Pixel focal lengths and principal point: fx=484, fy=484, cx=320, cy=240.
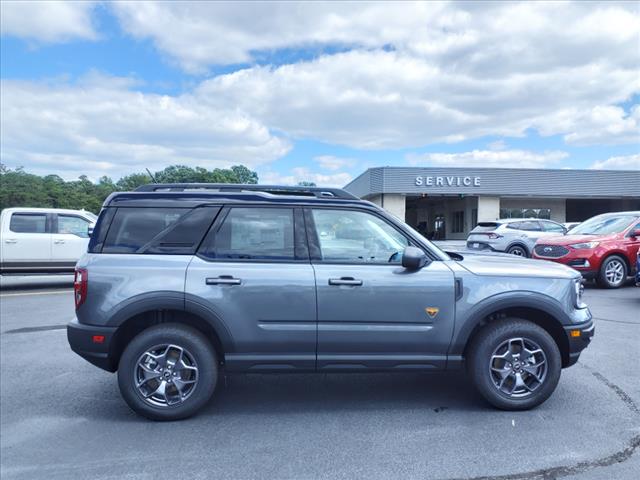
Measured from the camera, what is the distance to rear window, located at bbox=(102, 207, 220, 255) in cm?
403

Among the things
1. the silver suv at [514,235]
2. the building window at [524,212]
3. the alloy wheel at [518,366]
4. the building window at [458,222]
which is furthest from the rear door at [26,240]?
the building window at [458,222]

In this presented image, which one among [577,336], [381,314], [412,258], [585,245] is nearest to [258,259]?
[381,314]

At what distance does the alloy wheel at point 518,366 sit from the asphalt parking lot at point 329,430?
0.21 metres

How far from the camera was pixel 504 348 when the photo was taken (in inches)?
160

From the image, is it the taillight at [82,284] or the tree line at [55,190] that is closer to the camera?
the taillight at [82,284]

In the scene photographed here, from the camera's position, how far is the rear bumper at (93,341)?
152 inches

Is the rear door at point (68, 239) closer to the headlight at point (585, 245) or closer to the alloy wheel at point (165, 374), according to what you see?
the alloy wheel at point (165, 374)

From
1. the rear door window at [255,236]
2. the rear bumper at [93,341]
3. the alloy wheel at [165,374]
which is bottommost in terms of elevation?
the alloy wheel at [165,374]

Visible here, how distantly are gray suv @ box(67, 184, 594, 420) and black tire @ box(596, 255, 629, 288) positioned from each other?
7238mm

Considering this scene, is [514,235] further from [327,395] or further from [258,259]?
[258,259]

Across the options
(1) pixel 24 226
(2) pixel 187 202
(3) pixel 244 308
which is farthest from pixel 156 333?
(1) pixel 24 226

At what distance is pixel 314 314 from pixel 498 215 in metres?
35.8

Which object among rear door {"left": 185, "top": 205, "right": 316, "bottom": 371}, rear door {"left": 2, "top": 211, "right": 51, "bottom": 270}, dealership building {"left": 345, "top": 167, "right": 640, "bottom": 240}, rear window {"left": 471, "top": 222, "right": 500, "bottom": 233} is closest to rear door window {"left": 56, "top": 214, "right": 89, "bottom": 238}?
rear door {"left": 2, "top": 211, "right": 51, "bottom": 270}

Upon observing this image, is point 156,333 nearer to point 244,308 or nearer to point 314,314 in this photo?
point 244,308
